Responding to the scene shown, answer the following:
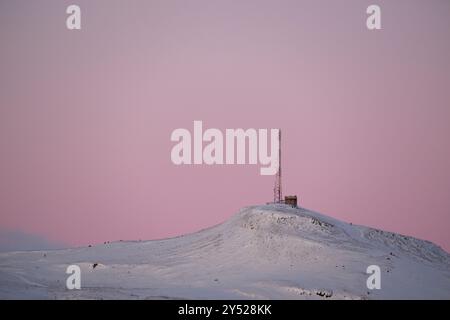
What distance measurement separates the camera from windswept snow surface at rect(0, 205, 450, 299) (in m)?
49.2

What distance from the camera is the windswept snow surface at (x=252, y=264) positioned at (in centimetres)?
4925

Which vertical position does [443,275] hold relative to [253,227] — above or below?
below

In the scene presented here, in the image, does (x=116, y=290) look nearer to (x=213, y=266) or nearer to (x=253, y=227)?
(x=213, y=266)

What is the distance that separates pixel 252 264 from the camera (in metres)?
55.6

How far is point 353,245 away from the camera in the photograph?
199 feet

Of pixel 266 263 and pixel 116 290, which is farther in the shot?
pixel 266 263
